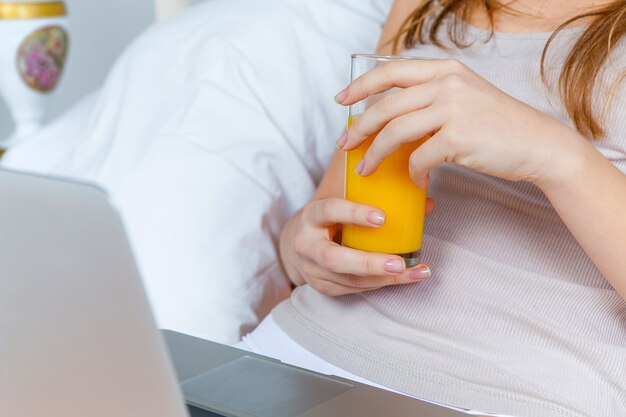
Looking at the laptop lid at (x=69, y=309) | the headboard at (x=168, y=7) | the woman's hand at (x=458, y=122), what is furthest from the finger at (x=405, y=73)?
the headboard at (x=168, y=7)

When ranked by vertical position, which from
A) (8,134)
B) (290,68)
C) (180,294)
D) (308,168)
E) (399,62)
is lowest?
(8,134)

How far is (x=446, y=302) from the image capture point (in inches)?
37.3

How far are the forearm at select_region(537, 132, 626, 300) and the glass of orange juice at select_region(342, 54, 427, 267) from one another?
13 cm

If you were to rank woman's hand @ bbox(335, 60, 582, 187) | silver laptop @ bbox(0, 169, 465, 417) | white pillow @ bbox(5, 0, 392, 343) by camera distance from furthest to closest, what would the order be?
white pillow @ bbox(5, 0, 392, 343)
woman's hand @ bbox(335, 60, 582, 187)
silver laptop @ bbox(0, 169, 465, 417)

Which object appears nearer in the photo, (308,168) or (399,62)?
(399,62)

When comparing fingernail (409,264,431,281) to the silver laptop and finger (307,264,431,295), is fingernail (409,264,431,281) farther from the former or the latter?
the silver laptop

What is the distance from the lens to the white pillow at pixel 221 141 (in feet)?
4.14

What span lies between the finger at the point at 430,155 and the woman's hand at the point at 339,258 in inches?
3.2

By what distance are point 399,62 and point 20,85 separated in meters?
1.69

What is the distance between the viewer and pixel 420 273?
90 cm

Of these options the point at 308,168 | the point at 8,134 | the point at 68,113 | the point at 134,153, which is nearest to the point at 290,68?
the point at 308,168

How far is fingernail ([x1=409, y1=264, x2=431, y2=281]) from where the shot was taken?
0.89 metres

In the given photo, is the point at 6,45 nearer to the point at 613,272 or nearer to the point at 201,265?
the point at 201,265

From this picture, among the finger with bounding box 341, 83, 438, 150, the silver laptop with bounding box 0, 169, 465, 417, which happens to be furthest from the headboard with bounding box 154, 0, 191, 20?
the silver laptop with bounding box 0, 169, 465, 417
